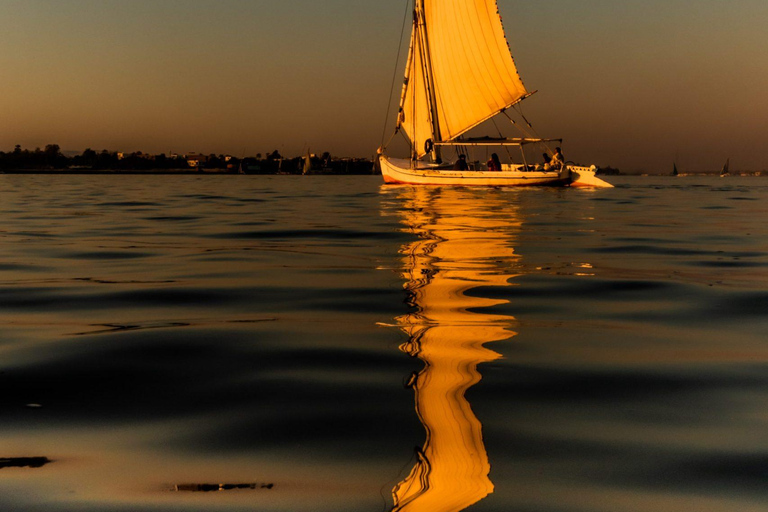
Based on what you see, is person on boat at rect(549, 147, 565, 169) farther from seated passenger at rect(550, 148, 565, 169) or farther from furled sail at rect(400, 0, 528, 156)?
furled sail at rect(400, 0, 528, 156)

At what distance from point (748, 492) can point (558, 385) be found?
1629mm

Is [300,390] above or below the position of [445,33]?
Result: below

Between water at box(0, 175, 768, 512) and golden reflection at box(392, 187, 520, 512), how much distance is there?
17mm

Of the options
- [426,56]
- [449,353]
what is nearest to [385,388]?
[449,353]

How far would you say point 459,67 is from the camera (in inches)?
2223

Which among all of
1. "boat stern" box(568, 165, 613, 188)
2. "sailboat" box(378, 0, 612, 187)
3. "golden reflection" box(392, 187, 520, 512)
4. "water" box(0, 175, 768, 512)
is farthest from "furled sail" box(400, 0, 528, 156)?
"water" box(0, 175, 768, 512)

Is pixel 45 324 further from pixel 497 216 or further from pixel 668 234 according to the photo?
pixel 497 216

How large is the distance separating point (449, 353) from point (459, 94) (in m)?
53.9

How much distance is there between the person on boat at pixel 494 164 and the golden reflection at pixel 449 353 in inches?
1925

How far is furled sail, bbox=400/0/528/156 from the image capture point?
5506 centimetres

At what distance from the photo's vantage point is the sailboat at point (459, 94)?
181 feet

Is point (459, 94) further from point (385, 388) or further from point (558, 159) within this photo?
point (385, 388)

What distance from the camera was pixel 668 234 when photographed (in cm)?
1706

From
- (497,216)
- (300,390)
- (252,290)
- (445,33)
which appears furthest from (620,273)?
(445,33)
